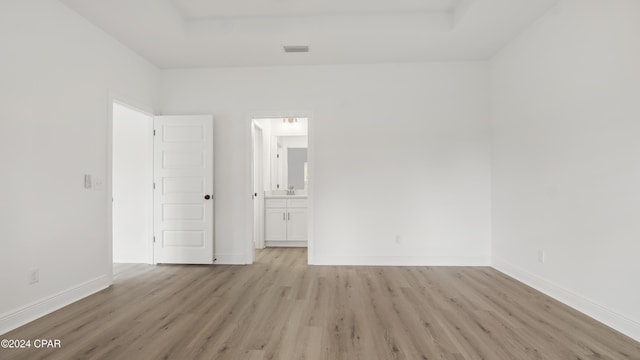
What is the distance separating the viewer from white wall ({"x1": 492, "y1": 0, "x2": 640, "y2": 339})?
7.73 ft

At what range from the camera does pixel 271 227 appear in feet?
18.7

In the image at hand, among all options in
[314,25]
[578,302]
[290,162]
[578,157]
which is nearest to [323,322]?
[578,302]

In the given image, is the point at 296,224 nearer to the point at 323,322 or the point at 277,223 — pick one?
the point at 277,223

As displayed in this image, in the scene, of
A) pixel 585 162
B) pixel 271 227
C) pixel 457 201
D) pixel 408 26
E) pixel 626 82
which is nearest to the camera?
pixel 626 82

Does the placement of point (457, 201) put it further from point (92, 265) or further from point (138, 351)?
point (92, 265)

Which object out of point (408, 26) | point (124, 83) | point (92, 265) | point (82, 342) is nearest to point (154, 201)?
point (92, 265)

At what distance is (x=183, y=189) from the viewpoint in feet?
14.4

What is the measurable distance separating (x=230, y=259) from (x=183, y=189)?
1.22 metres

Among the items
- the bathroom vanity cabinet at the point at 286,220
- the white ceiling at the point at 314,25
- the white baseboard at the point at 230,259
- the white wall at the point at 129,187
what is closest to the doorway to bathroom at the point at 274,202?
the bathroom vanity cabinet at the point at 286,220

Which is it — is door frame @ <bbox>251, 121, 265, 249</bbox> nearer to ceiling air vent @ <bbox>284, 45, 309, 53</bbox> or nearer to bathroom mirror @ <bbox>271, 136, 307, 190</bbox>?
bathroom mirror @ <bbox>271, 136, 307, 190</bbox>

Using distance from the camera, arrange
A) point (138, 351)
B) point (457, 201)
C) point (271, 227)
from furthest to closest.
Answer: point (271, 227), point (457, 201), point (138, 351)

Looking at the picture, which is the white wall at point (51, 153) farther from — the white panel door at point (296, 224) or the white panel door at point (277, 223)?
the white panel door at point (296, 224)

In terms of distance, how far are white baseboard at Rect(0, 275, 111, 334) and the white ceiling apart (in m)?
2.79

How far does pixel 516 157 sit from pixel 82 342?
4.64 metres
